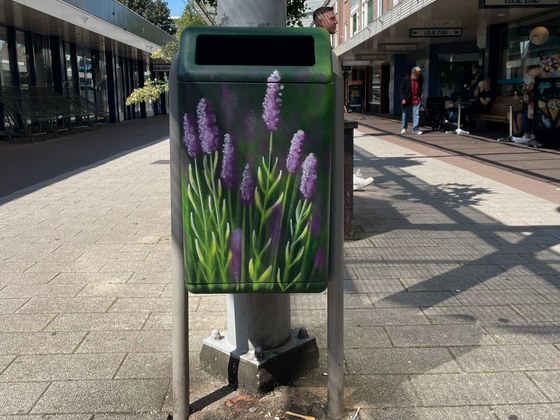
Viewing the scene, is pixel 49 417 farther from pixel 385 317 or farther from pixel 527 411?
pixel 527 411

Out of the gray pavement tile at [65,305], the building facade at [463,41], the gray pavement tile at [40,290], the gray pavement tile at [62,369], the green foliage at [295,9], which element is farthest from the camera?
the building facade at [463,41]

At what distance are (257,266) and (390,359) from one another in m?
1.24

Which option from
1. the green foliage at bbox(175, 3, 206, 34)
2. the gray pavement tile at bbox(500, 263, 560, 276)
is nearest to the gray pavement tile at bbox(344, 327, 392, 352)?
the gray pavement tile at bbox(500, 263, 560, 276)

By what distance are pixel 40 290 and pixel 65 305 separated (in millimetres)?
433

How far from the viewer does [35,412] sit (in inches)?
107

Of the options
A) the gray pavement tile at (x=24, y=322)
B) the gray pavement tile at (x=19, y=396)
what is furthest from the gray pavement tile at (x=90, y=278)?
the gray pavement tile at (x=19, y=396)

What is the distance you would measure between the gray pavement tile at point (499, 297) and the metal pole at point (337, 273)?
173 cm

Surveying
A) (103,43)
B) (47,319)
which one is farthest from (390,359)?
(103,43)

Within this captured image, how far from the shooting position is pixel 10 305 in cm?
407

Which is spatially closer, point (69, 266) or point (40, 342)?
point (40, 342)

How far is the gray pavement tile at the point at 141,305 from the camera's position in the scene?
13.1 ft

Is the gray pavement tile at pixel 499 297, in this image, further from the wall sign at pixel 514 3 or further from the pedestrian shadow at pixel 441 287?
the wall sign at pixel 514 3

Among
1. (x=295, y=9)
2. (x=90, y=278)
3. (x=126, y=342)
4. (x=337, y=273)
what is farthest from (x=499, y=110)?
(x=337, y=273)

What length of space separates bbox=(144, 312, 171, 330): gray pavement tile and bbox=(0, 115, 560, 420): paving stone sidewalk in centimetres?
1
